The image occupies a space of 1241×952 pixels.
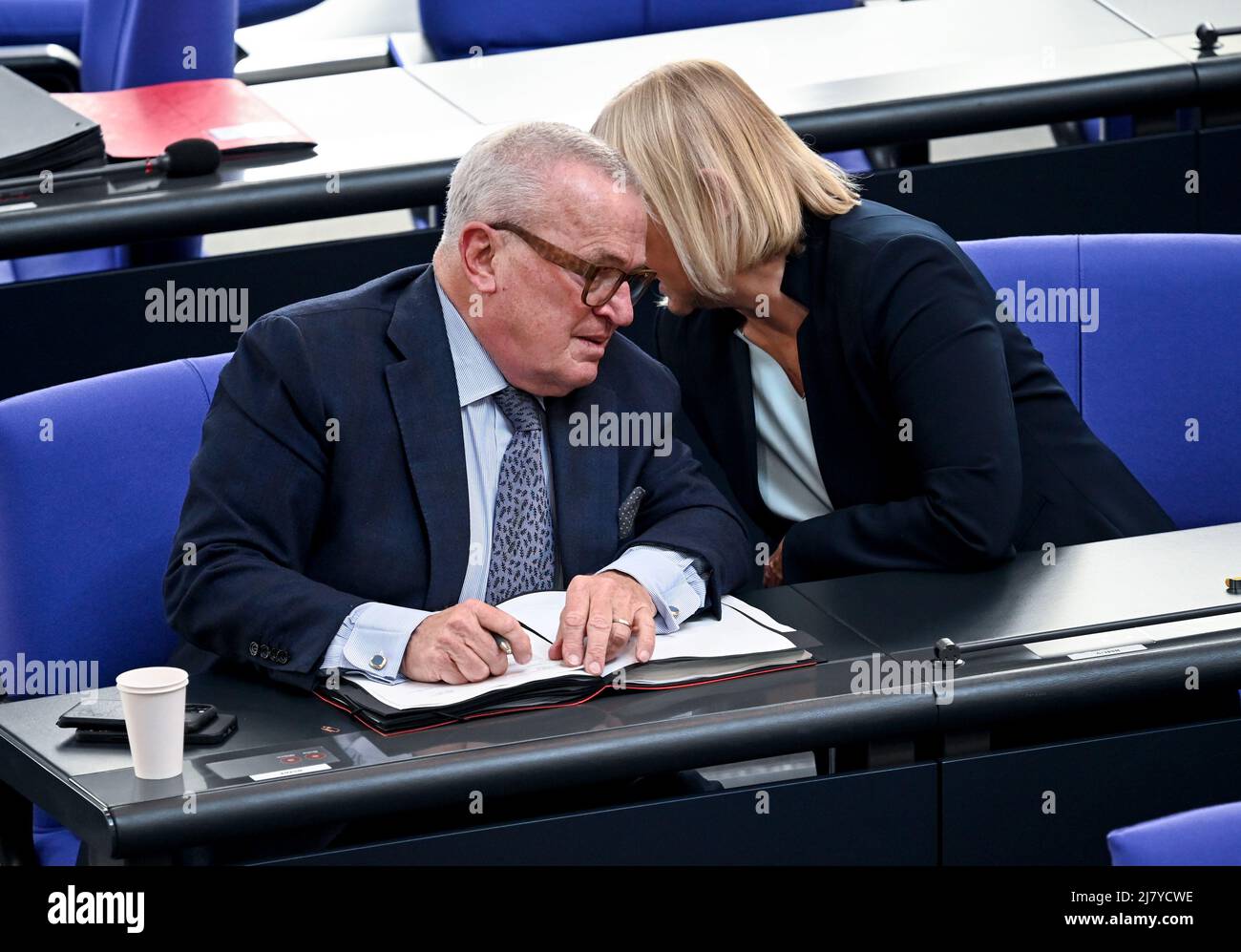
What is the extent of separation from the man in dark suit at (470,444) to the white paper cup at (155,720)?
272 millimetres

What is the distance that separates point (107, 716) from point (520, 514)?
22.1 inches

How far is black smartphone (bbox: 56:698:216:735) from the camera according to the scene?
1.70 meters

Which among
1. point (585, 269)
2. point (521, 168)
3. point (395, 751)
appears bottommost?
point (395, 751)

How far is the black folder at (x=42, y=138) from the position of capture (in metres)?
2.87

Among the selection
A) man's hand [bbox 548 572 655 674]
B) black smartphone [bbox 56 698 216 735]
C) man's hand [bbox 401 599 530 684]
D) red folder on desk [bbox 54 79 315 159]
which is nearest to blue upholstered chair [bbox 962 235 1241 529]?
man's hand [bbox 548 572 655 674]

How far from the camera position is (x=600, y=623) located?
6.07ft

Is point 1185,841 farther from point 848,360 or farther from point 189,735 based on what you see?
point 848,360

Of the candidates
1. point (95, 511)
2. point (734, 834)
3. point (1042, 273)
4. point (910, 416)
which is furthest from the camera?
point (1042, 273)

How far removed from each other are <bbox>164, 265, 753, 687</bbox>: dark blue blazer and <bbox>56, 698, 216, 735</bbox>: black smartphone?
0.52 ft

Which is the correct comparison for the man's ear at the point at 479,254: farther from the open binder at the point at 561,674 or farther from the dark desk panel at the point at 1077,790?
the dark desk panel at the point at 1077,790

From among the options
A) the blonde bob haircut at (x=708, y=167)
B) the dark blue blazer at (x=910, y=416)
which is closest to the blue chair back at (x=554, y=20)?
the dark blue blazer at (x=910, y=416)

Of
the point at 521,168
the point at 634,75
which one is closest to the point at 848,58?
the point at 634,75

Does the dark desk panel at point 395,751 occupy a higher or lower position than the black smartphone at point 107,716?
lower
